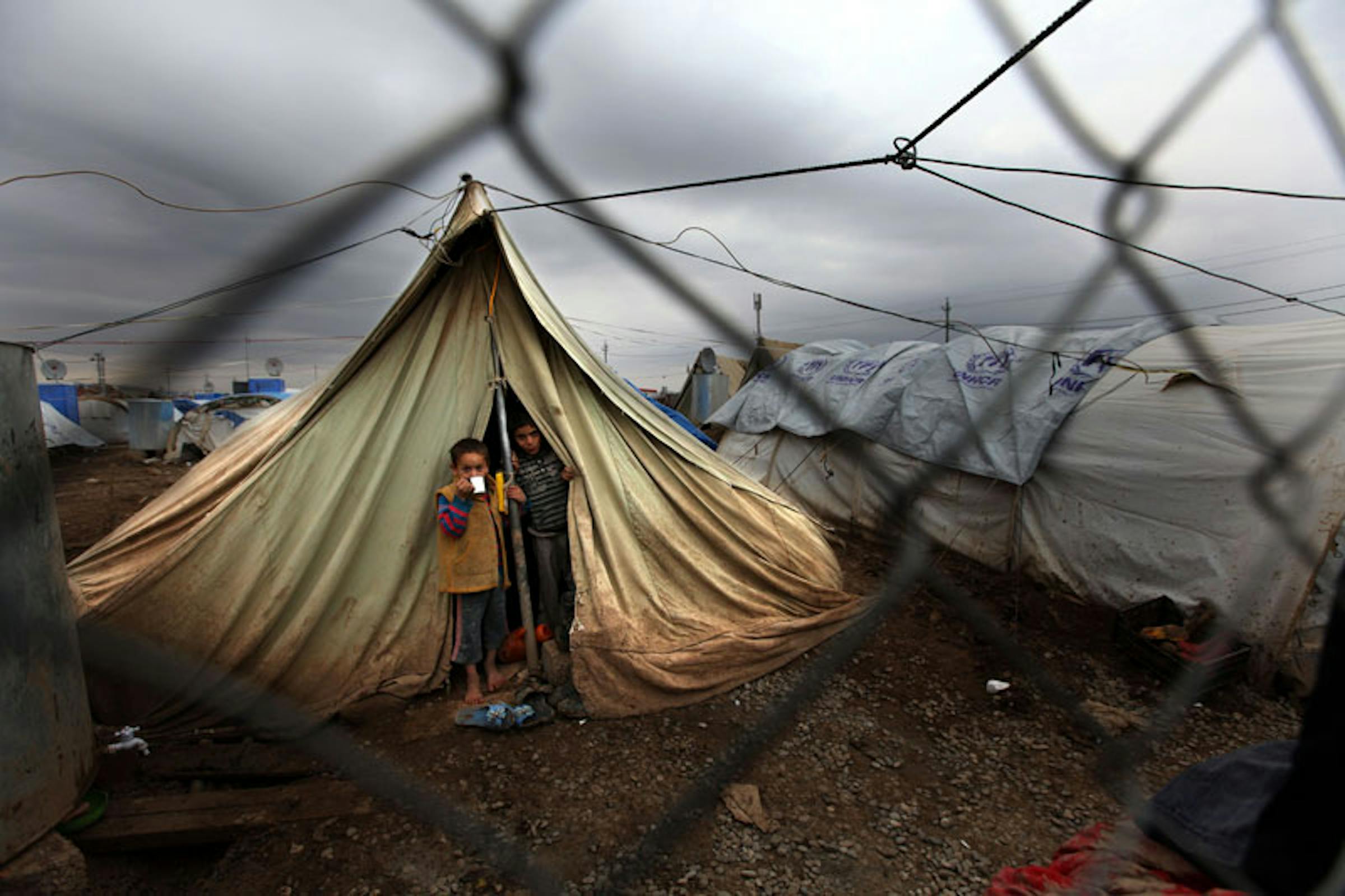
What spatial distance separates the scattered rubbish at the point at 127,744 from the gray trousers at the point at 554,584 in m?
2.04

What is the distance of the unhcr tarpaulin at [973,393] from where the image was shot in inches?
211

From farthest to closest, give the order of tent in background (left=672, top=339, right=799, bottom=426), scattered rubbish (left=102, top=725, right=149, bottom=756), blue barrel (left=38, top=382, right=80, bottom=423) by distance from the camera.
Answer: blue barrel (left=38, top=382, right=80, bottom=423), tent in background (left=672, top=339, right=799, bottom=426), scattered rubbish (left=102, top=725, right=149, bottom=756)

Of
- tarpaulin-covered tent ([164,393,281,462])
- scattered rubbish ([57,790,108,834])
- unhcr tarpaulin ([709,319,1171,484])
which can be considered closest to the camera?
scattered rubbish ([57,790,108,834])

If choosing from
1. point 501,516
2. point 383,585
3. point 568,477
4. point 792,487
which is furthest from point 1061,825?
point 792,487

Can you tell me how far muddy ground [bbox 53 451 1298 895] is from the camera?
2236 mm

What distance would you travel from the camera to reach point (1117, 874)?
981mm

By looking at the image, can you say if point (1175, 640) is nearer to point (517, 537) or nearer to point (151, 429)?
point (517, 537)

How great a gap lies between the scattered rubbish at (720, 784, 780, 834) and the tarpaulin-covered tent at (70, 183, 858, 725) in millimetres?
740

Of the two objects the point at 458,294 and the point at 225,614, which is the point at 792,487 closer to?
the point at 458,294

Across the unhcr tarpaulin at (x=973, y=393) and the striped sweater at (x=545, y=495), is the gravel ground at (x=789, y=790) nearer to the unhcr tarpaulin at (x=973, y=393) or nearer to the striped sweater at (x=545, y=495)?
the striped sweater at (x=545, y=495)

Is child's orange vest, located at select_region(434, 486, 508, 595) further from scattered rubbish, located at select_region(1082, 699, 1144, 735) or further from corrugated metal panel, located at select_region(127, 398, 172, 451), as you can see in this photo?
corrugated metal panel, located at select_region(127, 398, 172, 451)

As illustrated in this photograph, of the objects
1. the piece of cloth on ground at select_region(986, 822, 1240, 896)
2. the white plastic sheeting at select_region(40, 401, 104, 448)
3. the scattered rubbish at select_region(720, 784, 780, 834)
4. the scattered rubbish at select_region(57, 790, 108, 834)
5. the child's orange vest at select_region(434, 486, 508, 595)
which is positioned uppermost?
the piece of cloth on ground at select_region(986, 822, 1240, 896)

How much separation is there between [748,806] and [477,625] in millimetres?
1804

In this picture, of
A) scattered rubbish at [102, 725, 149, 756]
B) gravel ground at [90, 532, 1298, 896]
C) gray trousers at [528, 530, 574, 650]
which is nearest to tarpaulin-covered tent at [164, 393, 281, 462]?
scattered rubbish at [102, 725, 149, 756]
